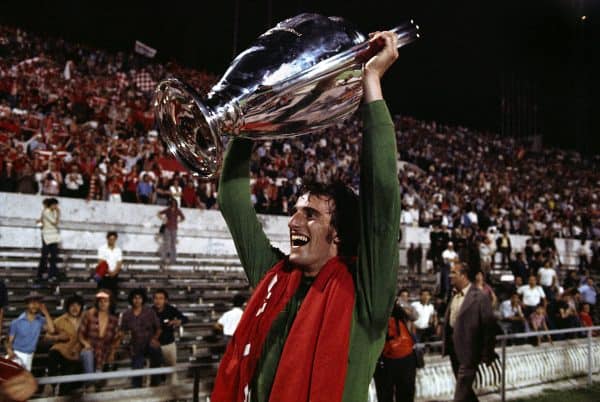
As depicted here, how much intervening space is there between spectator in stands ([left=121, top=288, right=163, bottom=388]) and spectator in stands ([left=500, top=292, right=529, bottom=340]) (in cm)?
676

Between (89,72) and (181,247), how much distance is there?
7.97 metres

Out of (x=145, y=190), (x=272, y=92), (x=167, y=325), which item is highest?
(x=145, y=190)

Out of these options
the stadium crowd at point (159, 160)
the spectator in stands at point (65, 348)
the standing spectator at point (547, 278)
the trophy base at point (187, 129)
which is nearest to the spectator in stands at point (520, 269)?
the standing spectator at point (547, 278)

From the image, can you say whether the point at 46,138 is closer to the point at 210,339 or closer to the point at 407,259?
the point at 210,339

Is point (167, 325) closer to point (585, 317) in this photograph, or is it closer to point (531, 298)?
point (531, 298)

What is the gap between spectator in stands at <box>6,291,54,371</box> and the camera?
21.3 feet

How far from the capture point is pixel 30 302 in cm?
674

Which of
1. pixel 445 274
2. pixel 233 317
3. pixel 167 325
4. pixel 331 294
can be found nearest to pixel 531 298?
pixel 445 274

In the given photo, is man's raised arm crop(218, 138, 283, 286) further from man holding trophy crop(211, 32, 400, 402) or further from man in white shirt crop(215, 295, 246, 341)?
man in white shirt crop(215, 295, 246, 341)

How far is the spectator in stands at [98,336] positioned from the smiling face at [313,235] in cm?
536

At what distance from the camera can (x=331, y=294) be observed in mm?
1779

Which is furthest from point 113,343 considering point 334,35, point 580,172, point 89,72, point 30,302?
point 580,172

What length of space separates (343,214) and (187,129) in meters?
0.59

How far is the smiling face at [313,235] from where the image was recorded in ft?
6.43
